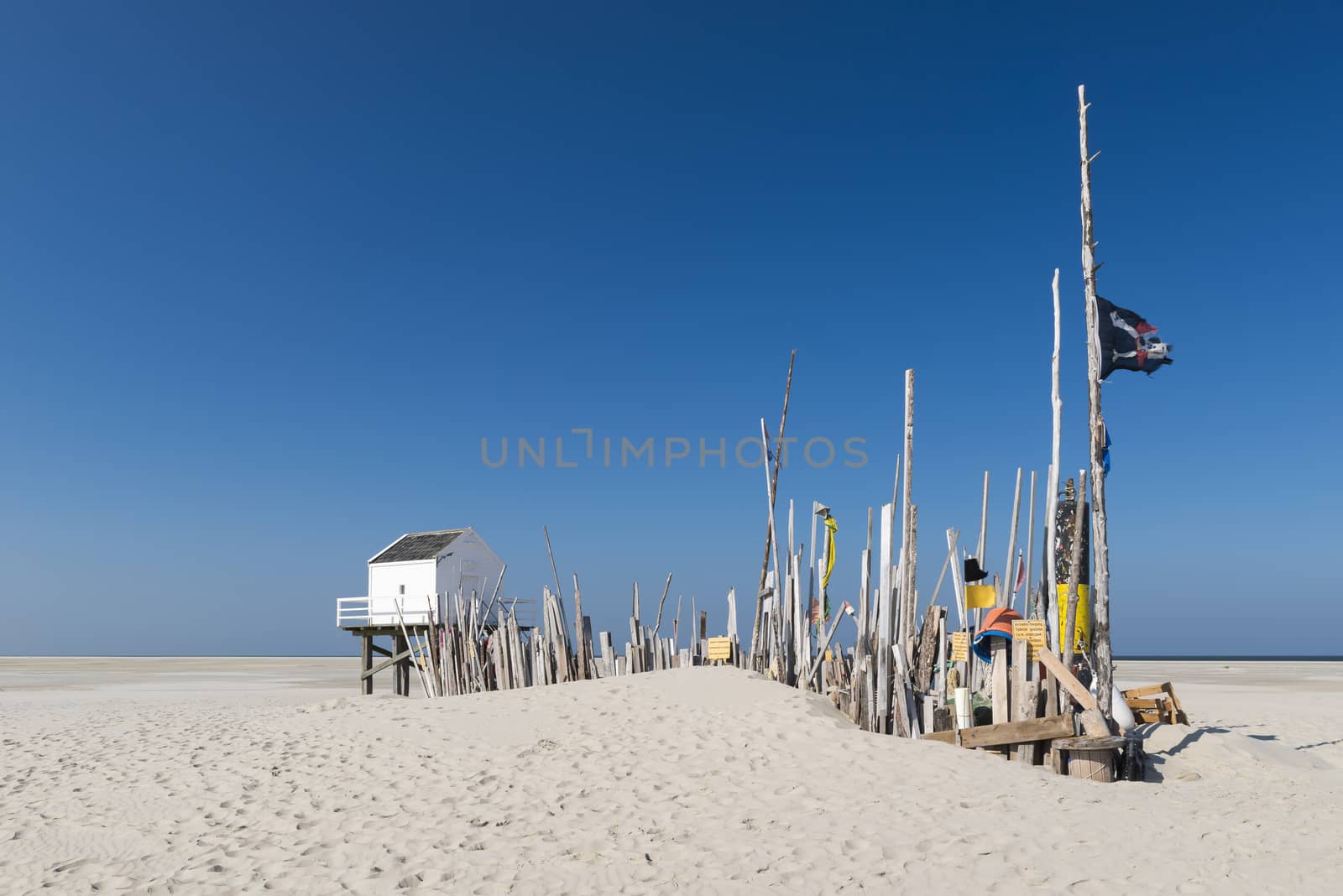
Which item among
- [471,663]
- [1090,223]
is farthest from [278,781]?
[1090,223]

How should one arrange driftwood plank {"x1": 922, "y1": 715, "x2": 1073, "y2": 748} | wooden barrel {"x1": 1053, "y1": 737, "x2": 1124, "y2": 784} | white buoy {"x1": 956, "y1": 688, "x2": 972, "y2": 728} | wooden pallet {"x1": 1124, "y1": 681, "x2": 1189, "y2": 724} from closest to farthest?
1. wooden barrel {"x1": 1053, "y1": 737, "x2": 1124, "y2": 784}
2. driftwood plank {"x1": 922, "y1": 715, "x2": 1073, "y2": 748}
3. white buoy {"x1": 956, "y1": 688, "x2": 972, "y2": 728}
4. wooden pallet {"x1": 1124, "y1": 681, "x2": 1189, "y2": 724}

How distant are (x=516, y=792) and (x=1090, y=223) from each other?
6.84 meters

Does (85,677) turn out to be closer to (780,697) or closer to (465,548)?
(465,548)

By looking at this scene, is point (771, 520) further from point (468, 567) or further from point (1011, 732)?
point (468, 567)

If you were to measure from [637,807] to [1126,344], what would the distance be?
5.71 meters

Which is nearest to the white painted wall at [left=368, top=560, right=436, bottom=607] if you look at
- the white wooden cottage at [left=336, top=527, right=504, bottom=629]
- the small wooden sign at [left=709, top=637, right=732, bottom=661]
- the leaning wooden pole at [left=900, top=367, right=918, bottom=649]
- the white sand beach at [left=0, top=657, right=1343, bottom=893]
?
the white wooden cottage at [left=336, top=527, right=504, bottom=629]

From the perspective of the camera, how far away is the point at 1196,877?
15.6 feet

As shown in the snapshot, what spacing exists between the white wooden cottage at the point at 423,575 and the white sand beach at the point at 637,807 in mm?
11270

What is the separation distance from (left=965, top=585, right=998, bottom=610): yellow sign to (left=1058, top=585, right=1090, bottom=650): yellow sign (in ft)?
2.94

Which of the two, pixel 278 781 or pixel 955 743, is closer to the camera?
pixel 278 781

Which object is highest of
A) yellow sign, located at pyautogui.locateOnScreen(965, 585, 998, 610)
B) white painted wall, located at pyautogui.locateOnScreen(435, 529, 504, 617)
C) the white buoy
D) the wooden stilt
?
white painted wall, located at pyautogui.locateOnScreen(435, 529, 504, 617)

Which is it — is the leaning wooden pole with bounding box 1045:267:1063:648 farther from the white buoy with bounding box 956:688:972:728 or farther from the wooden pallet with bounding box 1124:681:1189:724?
the wooden pallet with bounding box 1124:681:1189:724

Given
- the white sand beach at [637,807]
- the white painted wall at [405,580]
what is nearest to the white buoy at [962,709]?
the white sand beach at [637,807]

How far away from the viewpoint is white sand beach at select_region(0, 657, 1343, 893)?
500 centimetres
